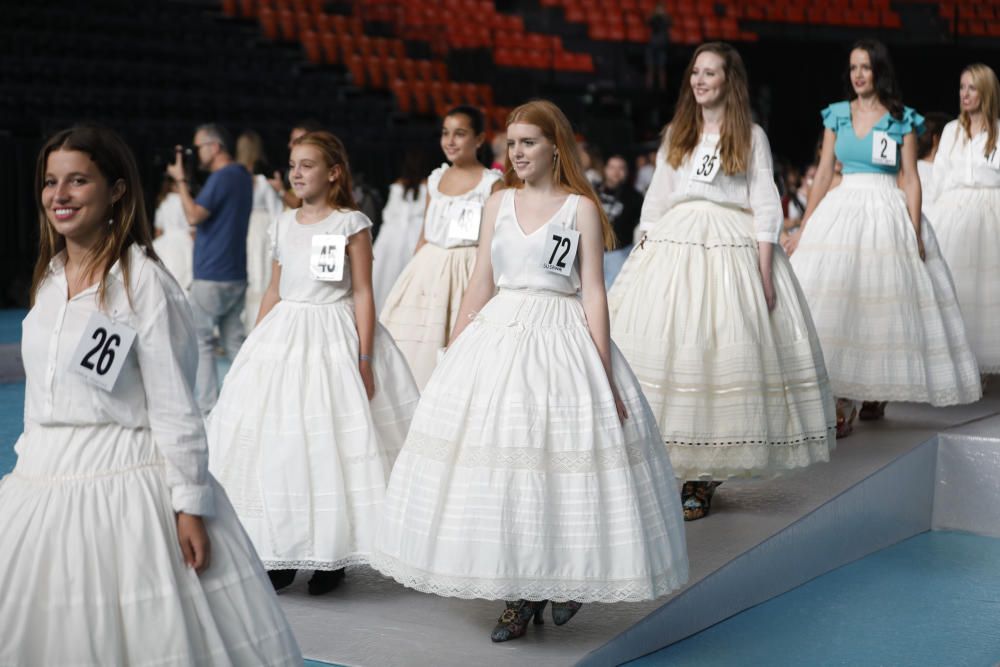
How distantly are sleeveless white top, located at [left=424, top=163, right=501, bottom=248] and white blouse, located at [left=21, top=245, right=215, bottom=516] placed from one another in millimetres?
3179

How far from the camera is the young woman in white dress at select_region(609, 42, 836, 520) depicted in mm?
4266

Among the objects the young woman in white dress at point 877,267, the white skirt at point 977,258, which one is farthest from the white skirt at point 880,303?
the white skirt at point 977,258

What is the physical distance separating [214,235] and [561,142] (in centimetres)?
342

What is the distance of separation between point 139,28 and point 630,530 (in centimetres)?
1096

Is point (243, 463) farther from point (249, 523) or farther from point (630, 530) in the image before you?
point (630, 530)

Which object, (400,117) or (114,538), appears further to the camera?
(400,117)

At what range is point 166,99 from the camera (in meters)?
12.0

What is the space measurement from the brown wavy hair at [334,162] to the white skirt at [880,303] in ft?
7.36

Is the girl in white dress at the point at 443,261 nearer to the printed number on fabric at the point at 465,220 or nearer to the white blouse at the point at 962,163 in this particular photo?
the printed number on fabric at the point at 465,220

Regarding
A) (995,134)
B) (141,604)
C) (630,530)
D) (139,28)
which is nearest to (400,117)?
(139,28)

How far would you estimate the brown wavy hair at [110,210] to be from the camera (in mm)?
2225

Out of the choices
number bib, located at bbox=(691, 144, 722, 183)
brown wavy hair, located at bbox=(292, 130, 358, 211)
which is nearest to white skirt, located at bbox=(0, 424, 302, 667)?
brown wavy hair, located at bbox=(292, 130, 358, 211)

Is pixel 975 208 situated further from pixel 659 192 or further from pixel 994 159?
pixel 659 192

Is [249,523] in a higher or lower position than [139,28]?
lower
